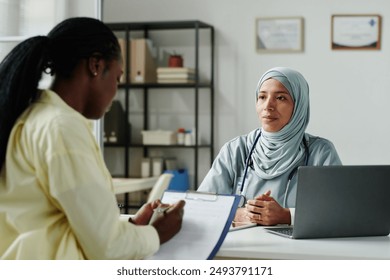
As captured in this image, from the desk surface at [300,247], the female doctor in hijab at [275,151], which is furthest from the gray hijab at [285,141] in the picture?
the desk surface at [300,247]

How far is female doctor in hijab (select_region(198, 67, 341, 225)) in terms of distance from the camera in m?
1.92

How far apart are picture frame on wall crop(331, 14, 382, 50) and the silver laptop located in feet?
10.2

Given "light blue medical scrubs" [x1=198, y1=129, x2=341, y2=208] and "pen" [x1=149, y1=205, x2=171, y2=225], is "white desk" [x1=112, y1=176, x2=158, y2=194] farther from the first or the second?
"pen" [x1=149, y1=205, x2=171, y2=225]

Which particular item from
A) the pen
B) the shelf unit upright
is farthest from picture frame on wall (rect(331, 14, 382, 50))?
→ the pen

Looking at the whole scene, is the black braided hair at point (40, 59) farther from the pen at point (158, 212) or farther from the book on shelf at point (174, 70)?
the book on shelf at point (174, 70)

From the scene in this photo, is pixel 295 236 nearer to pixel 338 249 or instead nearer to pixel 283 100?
pixel 338 249

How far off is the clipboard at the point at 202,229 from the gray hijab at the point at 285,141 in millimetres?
643

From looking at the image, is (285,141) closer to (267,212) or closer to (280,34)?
(267,212)

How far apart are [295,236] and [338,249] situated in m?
0.13

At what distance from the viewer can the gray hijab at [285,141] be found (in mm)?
1936

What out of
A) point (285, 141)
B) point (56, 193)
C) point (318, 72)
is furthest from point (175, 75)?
point (56, 193)

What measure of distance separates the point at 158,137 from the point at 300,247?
3237 millimetres
